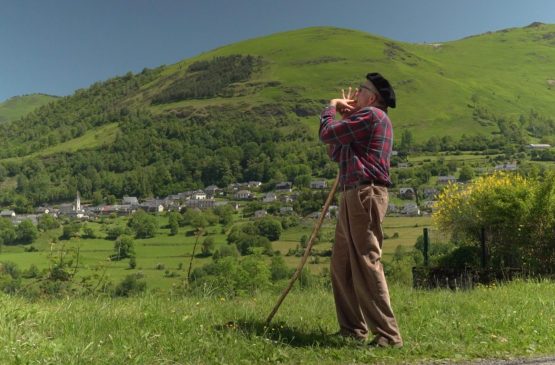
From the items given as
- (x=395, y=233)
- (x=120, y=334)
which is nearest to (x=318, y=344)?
(x=120, y=334)

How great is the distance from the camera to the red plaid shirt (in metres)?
4.47

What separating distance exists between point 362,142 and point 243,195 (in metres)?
143

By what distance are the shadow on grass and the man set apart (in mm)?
188

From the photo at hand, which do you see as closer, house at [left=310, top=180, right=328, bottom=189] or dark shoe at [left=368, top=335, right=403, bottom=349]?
dark shoe at [left=368, top=335, right=403, bottom=349]

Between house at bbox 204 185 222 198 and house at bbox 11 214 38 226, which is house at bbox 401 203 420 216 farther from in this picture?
house at bbox 204 185 222 198

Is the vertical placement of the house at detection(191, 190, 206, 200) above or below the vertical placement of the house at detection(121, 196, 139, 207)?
above

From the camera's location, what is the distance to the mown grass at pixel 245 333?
13.3 ft

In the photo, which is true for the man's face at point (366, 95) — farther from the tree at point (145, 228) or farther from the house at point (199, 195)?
the house at point (199, 195)

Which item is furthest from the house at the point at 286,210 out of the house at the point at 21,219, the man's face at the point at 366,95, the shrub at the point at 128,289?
the man's face at the point at 366,95

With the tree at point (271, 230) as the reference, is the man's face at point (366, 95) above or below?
above

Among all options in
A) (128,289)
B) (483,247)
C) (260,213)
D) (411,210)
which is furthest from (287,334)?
(260,213)

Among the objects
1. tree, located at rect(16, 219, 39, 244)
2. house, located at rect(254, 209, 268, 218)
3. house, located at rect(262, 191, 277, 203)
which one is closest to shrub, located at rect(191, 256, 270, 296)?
tree, located at rect(16, 219, 39, 244)

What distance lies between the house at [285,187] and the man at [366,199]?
13512 cm

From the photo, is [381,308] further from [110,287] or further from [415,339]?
[110,287]
